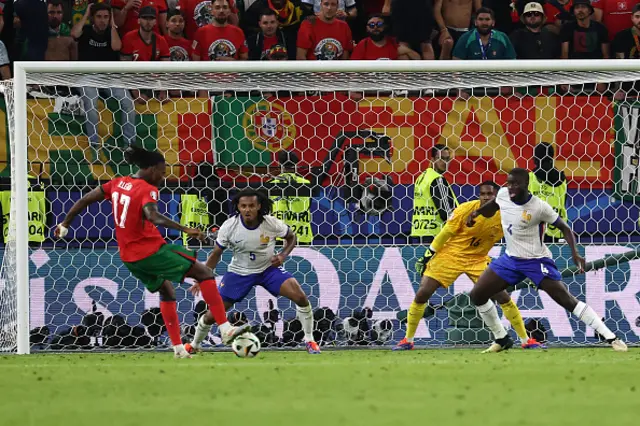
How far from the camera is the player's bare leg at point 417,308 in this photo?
12.0 meters

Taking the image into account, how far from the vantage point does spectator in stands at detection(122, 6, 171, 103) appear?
45.3ft

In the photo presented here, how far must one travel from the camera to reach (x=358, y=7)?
Answer: 50.6 ft

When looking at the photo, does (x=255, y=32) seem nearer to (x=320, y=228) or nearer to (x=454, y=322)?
(x=320, y=228)

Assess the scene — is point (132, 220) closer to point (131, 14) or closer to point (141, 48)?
point (141, 48)

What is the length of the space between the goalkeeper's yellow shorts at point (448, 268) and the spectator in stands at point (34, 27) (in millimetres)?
5290

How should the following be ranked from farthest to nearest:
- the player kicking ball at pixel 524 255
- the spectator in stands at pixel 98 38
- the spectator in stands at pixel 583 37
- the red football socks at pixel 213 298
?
1. the spectator in stands at pixel 583 37
2. the spectator in stands at pixel 98 38
3. the player kicking ball at pixel 524 255
4. the red football socks at pixel 213 298

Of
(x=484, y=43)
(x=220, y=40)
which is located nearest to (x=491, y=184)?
(x=484, y=43)

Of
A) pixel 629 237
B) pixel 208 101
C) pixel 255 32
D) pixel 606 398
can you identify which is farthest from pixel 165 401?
pixel 255 32

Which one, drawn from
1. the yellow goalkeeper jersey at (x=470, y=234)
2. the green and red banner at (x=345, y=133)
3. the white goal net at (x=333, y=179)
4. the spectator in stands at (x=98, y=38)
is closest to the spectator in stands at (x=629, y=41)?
the white goal net at (x=333, y=179)

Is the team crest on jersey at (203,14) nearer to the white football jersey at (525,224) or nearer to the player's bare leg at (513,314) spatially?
the white football jersey at (525,224)

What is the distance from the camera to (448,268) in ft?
39.5

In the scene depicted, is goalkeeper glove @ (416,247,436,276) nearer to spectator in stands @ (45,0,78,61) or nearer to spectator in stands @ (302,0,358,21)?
spectator in stands @ (302,0,358,21)

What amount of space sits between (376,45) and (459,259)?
3512mm

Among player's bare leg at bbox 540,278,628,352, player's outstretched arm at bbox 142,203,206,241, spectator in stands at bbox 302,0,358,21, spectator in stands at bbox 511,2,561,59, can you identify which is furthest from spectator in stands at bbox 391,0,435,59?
player's outstretched arm at bbox 142,203,206,241
